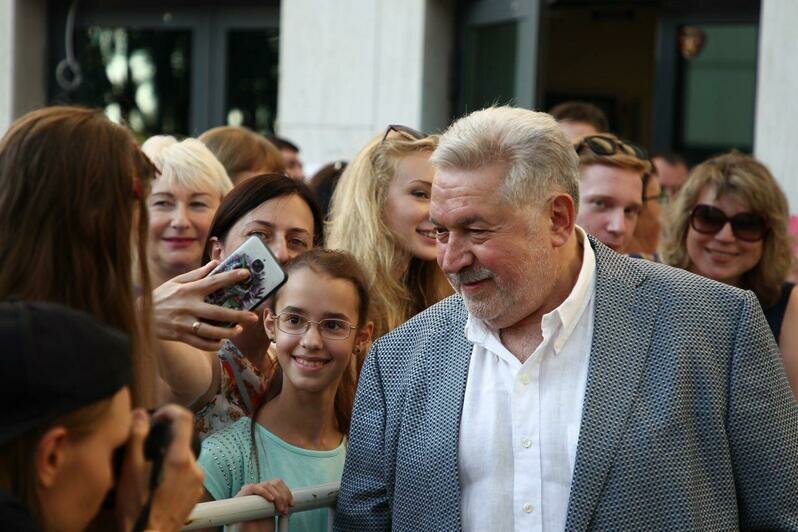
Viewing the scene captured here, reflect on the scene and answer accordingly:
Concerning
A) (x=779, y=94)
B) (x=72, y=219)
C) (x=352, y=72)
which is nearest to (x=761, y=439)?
(x=72, y=219)

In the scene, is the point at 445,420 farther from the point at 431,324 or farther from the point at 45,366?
the point at 45,366

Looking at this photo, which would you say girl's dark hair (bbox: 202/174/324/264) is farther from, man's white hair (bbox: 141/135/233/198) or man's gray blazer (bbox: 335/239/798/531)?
man's gray blazer (bbox: 335/239/798/531)

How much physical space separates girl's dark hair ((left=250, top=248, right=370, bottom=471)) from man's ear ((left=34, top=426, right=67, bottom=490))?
5.50 ft

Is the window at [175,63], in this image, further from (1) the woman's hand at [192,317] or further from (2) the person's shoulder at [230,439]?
(1) the woman's hand at [192,317]

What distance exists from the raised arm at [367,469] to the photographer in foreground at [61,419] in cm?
110

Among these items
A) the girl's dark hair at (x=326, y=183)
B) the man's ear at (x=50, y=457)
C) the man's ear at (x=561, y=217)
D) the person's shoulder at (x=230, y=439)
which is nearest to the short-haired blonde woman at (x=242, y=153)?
the girl's dark hair at (x=326, y=183)

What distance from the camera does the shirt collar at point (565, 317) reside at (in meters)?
2.93

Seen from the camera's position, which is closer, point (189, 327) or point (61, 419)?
point (61, 419)

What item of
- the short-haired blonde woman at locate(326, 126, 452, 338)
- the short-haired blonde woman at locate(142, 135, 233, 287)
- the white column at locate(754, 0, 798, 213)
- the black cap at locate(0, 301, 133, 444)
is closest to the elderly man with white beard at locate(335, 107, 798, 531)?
the short-haired blonde woman at locate(326, 126, 452, 338)

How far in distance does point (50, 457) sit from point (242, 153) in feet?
12.2

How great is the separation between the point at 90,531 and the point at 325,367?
4.92ft

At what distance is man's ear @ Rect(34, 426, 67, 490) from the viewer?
1831 millimetres

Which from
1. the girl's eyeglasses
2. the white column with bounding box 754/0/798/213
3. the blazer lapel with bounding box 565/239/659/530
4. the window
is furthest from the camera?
the window

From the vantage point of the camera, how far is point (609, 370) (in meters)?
2.85
